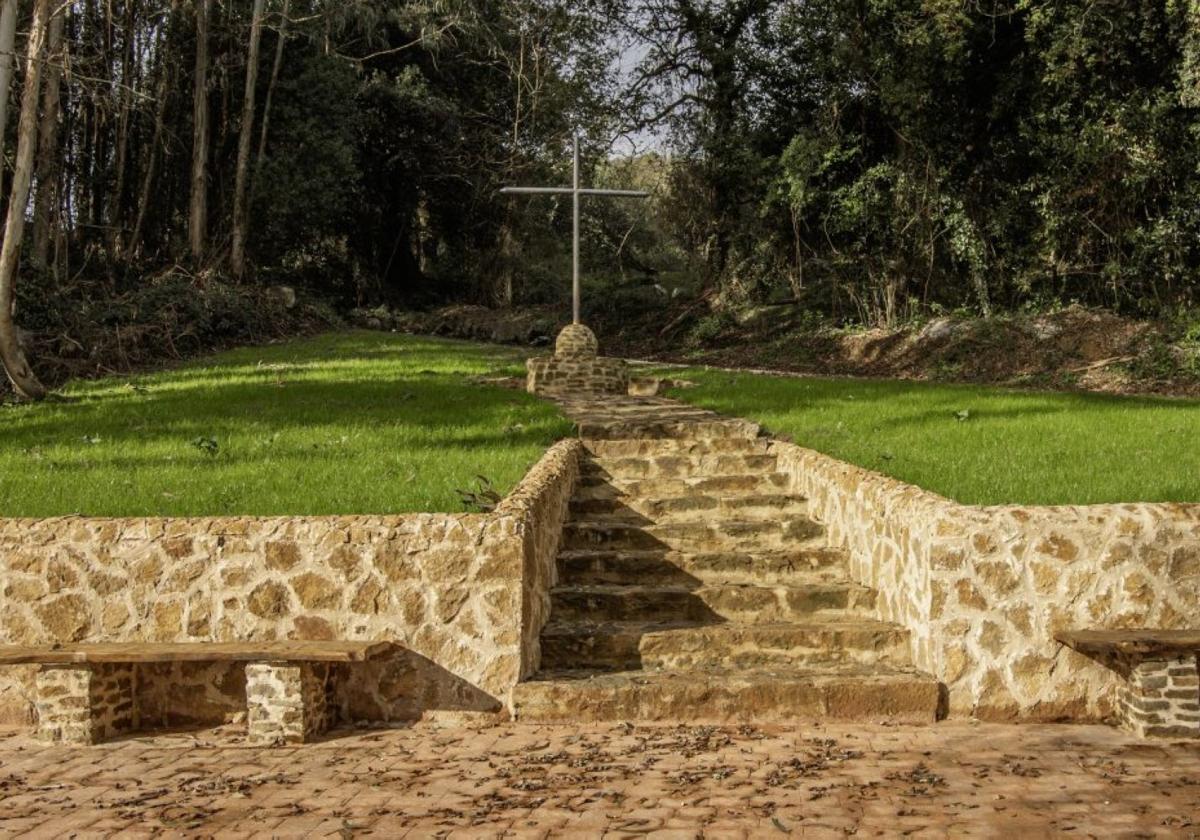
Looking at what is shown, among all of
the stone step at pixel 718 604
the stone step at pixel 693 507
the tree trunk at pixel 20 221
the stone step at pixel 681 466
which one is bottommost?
the stone step at pixel 718 604

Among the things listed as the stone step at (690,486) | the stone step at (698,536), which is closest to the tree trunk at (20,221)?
the stone step at (690,486)

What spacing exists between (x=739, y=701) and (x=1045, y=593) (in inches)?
69.4

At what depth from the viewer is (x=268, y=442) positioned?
8938 mm

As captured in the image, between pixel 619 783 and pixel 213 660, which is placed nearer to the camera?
pixel 619 783

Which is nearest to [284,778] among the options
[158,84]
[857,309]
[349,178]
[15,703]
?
[15,703]

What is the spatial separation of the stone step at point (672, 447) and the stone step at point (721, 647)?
3.03m

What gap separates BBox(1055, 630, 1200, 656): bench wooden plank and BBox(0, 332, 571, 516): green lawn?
365 centimetres

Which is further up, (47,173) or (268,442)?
(47,173)

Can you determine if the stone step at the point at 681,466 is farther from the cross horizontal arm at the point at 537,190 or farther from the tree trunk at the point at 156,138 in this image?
the tree trunk at the point at 156,138

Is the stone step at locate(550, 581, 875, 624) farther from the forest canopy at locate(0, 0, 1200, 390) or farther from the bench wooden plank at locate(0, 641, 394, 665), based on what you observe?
the forest canopy at locate(0, 0, 1200, 390)

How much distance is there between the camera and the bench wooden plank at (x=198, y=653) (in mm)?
5145

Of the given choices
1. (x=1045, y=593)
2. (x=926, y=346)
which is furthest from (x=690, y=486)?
(x=926, y=346)

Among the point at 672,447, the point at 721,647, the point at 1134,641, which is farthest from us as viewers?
the point at 672,447

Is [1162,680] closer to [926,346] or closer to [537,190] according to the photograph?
[537,190]
